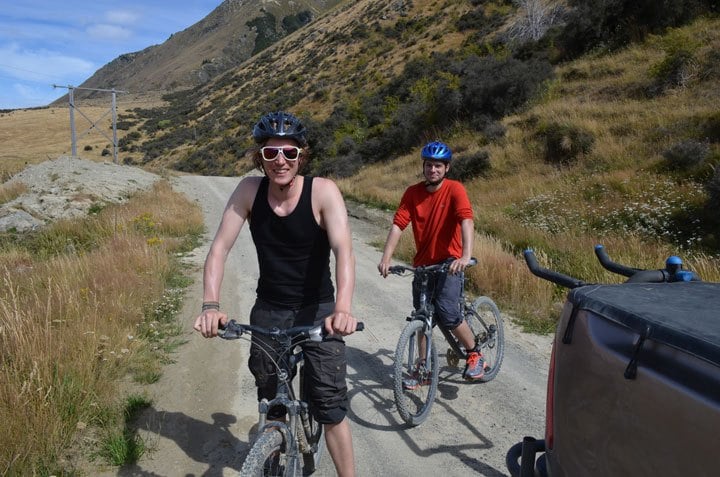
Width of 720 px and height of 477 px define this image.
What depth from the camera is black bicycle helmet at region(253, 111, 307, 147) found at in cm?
269

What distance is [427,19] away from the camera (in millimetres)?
48750

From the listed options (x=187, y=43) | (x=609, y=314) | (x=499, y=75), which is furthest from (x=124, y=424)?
(x=187, y=43)

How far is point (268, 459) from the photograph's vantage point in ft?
8.07

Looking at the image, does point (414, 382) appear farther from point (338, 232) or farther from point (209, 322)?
point (209, 322)

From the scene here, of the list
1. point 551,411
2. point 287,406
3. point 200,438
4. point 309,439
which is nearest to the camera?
point 551,411

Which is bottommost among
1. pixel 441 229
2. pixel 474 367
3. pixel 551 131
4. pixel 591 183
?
pixel 474 367

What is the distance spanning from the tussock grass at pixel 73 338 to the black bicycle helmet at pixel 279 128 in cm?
236

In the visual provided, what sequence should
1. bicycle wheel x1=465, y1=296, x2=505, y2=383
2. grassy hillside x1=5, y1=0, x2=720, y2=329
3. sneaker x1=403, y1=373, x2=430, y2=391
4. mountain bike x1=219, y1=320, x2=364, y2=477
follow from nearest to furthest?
mountain bike x1=219, y1=320, x2=364, y2=477 < sneaker x1=403, y1=373, x2=430, y2=391 < bicycle wheel x1=465, y1=296, x2=505, y2=383 < grassy hillside x1=5, y1=0, x2=720, y2=329

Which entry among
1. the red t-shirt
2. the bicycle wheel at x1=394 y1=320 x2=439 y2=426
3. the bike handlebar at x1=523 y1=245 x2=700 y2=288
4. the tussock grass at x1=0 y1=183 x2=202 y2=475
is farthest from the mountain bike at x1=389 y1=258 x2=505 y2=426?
the tussock grass at x1=0 y1=183 x2=202 y2=475

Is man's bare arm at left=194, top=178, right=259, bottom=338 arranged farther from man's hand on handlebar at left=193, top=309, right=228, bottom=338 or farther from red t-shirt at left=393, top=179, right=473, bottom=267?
A: red t-shirt at left=393, top=179, right=473, bottom=267

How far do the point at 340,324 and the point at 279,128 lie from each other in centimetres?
111

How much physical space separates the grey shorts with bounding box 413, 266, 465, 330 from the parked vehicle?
2087 mm

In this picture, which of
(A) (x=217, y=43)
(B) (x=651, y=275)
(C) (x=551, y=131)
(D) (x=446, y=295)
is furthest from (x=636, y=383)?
(A) (x=217, y=43)

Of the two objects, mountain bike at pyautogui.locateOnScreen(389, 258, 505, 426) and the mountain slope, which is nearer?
mountain bike at pyautogui.locateOnScreen(389, 258, 505, 426)
